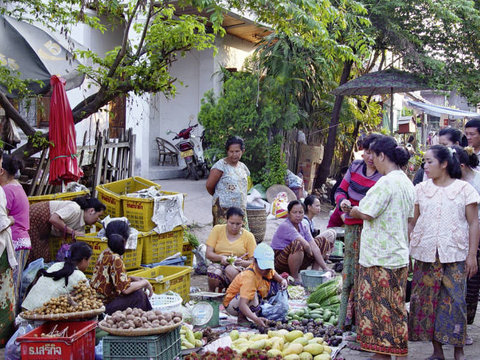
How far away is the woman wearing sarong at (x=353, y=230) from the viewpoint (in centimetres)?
501

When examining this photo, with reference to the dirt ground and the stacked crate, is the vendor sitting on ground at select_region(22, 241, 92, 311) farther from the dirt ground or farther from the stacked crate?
the dirt ground

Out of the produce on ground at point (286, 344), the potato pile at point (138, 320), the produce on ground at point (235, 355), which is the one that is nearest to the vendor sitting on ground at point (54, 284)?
the potato pile at point (138, 320)

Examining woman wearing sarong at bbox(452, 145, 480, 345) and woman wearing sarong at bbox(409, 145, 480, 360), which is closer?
woman wearing sarong at bbox(409, 145, 480, 360)

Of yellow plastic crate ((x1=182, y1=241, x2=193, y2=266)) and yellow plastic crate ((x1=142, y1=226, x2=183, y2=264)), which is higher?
yellow plastic crate ((x1=142, y1=226, x2=183, y2=264))

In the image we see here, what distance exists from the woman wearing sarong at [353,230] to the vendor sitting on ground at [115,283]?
188cm

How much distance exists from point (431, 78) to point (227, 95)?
463 cm

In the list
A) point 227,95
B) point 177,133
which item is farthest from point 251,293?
point 177,133

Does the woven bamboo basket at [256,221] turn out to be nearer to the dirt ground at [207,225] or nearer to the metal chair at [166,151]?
the dirt ground at [207,225]

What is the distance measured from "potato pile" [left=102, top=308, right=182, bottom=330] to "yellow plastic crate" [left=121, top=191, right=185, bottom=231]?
90.5 inches

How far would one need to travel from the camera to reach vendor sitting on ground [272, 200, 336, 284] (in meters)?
7.05

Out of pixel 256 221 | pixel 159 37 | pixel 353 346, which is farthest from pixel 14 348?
pixel 256 221

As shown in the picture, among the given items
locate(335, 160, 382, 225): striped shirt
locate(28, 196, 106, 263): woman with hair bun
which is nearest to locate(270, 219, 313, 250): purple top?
locate(335, 160, 382, 225): striped shirt

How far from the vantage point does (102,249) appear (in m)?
5.89

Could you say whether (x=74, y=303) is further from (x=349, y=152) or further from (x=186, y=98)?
(x=349, y=152)
